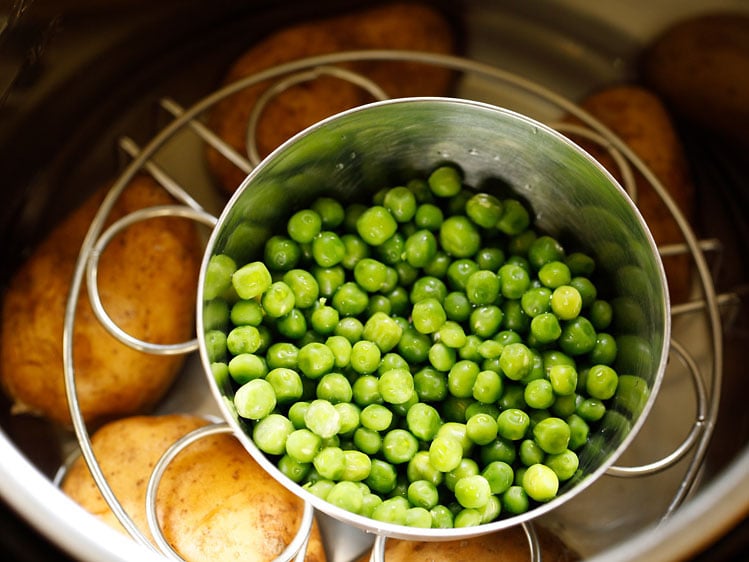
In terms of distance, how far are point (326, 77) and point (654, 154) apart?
57 cm

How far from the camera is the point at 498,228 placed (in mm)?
1046

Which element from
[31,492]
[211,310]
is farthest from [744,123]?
[31,492]

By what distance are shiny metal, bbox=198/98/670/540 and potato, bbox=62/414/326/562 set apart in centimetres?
14

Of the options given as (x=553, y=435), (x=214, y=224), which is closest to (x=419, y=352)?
(x=553, y=435)

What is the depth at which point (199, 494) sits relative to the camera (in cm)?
98

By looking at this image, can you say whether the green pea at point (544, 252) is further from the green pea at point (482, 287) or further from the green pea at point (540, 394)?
the green pea at point (540, 394)

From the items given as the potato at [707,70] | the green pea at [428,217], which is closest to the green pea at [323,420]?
the green pea at [428,217]

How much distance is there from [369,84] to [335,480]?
23.9 inches

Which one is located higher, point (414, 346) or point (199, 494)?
point (414, 346)

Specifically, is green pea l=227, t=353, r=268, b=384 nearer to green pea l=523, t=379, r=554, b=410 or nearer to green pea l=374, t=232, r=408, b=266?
green pea l=374, t=232, r=408, b=266

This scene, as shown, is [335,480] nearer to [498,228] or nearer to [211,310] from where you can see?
[211,310]

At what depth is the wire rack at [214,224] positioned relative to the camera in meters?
0.92

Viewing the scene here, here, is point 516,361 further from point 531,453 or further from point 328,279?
point 328,279

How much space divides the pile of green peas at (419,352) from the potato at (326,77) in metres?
0.22
